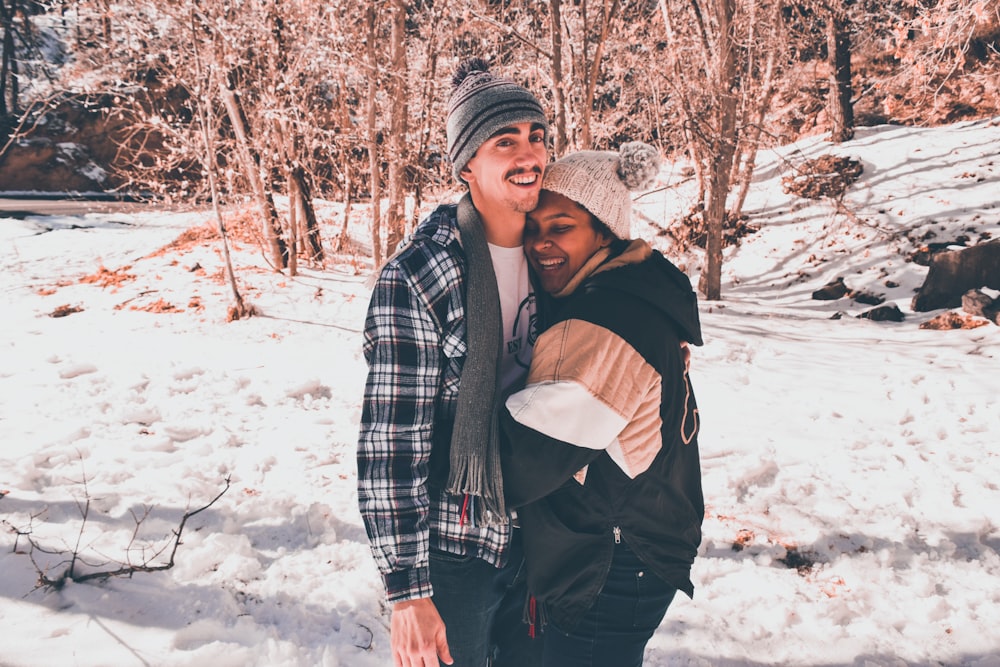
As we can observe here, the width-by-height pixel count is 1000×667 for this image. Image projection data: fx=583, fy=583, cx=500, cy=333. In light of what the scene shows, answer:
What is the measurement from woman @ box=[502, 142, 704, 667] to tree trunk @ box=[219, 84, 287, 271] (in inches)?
299

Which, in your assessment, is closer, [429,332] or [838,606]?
[429,332]

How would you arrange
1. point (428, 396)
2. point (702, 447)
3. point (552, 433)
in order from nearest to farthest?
point (552, 433), point (428, 396), point (702, 447)

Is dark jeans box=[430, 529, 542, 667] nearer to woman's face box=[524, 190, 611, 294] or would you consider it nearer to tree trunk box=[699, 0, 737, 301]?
woman's face box=[524, 190, 611, 294]

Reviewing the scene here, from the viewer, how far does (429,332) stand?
5.07ft

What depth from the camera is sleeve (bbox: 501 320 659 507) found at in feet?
4.61

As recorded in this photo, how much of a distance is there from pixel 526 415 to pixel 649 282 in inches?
20.4

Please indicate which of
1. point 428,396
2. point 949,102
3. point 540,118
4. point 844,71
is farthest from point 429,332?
point 949,102

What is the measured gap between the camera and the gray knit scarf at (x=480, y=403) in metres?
1.52

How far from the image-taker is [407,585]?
1.50m

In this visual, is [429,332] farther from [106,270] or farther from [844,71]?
[844,71]

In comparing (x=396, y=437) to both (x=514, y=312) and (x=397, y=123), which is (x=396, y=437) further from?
(x=397, y=123)

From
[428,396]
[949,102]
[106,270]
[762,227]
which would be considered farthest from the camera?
[949,102]

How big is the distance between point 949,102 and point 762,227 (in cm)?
775

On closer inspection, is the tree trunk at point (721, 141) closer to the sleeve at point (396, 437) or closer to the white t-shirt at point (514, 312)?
the white t-shirt at point (514, 312)
